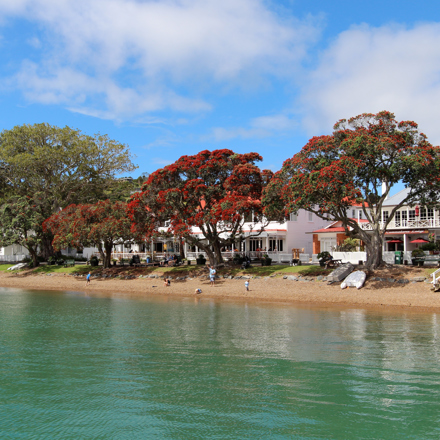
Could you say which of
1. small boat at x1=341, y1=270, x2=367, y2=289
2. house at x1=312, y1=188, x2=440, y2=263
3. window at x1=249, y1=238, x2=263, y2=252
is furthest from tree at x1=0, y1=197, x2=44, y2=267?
small boat at x1=341, y1=270, x2=367, y2=289

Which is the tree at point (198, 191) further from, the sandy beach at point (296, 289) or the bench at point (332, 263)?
the bench at point (332, 263)

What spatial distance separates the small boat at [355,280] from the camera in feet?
101

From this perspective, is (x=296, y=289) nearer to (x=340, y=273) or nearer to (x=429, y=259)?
(x=340, y=273)

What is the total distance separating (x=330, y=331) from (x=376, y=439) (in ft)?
33.4

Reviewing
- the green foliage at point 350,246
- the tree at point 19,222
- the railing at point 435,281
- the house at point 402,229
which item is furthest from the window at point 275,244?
the tree at point 19,222

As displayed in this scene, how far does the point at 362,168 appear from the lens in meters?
30.2

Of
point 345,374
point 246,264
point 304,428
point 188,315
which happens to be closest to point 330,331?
point 345,374

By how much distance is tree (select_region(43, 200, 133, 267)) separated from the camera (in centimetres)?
4272

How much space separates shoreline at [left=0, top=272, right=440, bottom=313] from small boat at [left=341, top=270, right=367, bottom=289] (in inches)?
15.6

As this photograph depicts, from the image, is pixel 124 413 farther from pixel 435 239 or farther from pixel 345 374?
pixel 435 239

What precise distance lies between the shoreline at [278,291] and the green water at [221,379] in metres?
4.96

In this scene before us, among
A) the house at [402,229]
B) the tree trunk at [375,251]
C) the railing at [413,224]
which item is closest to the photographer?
the tree trunk at [375,251]

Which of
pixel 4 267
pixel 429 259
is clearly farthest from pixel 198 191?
pixel 4 267

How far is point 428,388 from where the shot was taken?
12102 mm
